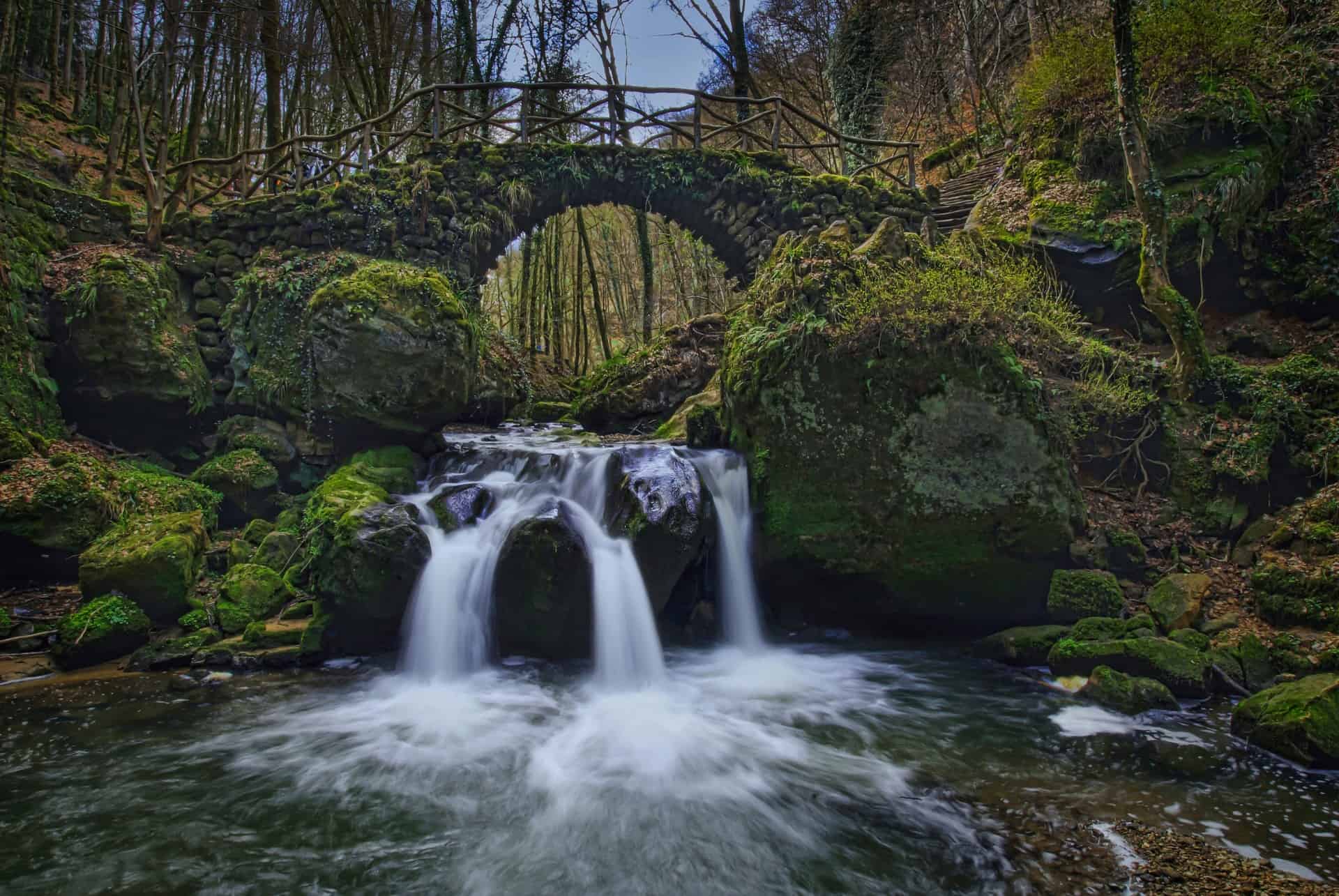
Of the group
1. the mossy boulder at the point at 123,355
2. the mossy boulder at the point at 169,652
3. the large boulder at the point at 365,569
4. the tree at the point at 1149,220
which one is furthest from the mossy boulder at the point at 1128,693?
the mossy boulder at the point at 123,355

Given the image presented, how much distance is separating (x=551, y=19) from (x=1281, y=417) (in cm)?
1644

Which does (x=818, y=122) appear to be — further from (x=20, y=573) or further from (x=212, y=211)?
(x=20, y=573)

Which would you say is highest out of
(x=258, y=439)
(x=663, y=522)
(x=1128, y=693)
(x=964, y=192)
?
(x=964, y=192)

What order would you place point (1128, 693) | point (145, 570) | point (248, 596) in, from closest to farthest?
point (1128, 693)
point (145, 570)
point (248, 596)

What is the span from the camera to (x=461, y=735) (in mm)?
4789

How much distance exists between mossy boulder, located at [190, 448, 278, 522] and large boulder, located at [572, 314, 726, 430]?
5502 mm

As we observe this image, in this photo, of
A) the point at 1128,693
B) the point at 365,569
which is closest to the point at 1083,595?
the point at 1128,693

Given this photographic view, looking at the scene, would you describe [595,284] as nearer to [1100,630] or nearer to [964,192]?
[964,192]

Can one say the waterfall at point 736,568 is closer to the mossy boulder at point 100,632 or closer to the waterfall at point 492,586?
the waterfall at point 492,586

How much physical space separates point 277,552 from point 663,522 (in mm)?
4188

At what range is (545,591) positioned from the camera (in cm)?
619

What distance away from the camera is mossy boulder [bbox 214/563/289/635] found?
20.2ft

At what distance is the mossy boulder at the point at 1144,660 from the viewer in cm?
494

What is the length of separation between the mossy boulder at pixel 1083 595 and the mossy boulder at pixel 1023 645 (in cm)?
17
